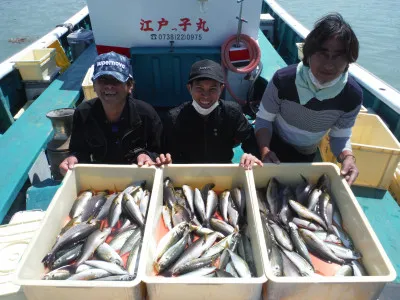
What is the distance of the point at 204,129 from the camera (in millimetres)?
2734

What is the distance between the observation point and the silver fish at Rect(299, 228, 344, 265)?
1725mm

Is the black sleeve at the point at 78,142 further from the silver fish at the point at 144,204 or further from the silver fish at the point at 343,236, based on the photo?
the silver fish at the point at 343,236

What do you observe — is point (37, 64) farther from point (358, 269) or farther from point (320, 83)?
point (358, 269)

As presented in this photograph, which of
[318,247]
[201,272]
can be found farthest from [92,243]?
[318,247]

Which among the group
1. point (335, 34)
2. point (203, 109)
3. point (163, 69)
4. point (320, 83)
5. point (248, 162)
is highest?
point (335, 34)

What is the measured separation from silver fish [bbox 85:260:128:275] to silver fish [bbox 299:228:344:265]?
111cm

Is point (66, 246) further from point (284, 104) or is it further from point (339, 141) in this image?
point (339, 141)

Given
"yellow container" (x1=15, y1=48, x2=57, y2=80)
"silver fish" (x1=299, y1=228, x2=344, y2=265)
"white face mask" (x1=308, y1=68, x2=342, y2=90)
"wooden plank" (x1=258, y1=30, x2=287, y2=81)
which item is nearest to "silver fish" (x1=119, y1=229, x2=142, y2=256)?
"silver fish" (x1=299, y1=228, x2=344, y2=265)

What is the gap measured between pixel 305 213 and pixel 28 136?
3.12 meters

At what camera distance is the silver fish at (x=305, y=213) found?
197 centimetres

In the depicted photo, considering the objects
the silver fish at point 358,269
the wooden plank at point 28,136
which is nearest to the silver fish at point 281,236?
the silver fish at point 358,269

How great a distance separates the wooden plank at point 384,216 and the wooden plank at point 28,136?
3.34 meters

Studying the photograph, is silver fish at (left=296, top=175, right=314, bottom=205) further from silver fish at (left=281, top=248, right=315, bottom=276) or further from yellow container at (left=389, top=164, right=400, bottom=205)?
yellow container at (left=389, top=164, right=400, bottom=205)

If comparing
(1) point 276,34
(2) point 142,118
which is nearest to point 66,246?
(2) point 142,118
